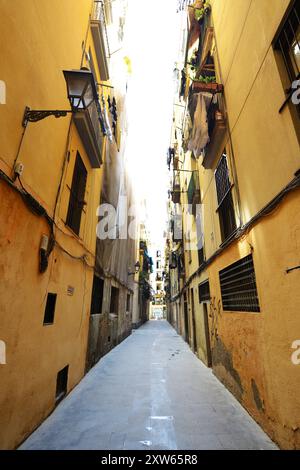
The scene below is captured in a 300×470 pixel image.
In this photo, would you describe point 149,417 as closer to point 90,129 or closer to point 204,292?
point 204,292

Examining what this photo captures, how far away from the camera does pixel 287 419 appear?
8.92ft

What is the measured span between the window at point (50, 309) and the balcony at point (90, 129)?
12.3 feet

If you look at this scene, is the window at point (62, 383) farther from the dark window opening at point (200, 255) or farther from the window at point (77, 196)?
the dark window opening at point (200, 255)

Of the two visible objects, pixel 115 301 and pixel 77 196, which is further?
pixel 115 301

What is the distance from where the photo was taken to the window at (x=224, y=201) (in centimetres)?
529

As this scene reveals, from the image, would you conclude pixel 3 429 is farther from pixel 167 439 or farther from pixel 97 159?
pixel 97 159

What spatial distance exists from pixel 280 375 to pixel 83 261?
4719 millimetres

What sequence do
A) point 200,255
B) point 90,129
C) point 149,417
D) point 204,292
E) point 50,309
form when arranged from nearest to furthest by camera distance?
point 149,417, point 50,309, point 90,129, point 204,292, point 200,255

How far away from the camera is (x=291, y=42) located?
300 centimetres

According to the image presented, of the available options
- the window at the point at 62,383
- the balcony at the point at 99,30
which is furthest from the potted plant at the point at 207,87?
the window at the point at 62,383

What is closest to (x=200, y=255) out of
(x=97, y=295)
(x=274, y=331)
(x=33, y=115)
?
(x=97, y=295)

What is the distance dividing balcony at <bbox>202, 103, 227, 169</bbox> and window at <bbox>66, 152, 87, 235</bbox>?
3290 millimetres

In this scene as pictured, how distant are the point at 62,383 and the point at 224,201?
5.33 metres
